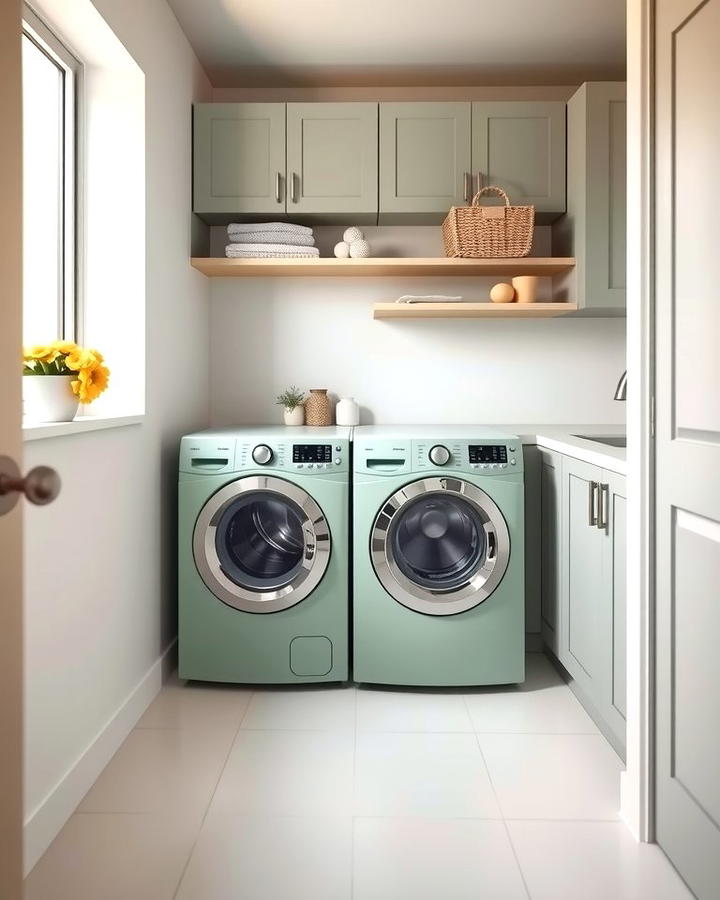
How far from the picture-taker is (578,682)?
2.54 meters

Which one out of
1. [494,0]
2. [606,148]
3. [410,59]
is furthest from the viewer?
[410,59]

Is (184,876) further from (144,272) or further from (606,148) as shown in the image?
(606,148)

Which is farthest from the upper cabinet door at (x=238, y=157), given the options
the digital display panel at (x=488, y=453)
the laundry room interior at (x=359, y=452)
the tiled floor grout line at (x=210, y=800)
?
the tiled floor grout line at (x=210, y=800)

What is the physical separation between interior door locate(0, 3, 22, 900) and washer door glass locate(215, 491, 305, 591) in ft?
5.92

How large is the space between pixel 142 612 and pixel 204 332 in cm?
138

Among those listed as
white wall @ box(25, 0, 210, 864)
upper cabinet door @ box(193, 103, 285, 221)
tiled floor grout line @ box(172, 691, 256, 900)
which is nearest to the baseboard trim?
white wall @ box(25, 0, 210, 864)

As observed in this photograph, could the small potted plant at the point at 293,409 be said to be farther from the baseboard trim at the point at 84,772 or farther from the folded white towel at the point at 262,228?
the baseboard trim at the point at 84,772

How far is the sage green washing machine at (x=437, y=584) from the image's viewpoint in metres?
2.73

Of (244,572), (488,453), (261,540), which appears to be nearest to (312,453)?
(261,540)

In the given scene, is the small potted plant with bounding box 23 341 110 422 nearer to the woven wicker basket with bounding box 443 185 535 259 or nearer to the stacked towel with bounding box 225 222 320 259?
the stacked towel with bounding box 225 222 320 259

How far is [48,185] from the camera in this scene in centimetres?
235

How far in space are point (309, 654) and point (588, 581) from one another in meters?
1.01

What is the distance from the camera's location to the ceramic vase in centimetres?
336

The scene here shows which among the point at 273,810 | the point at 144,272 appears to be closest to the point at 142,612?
the point at 273,810
